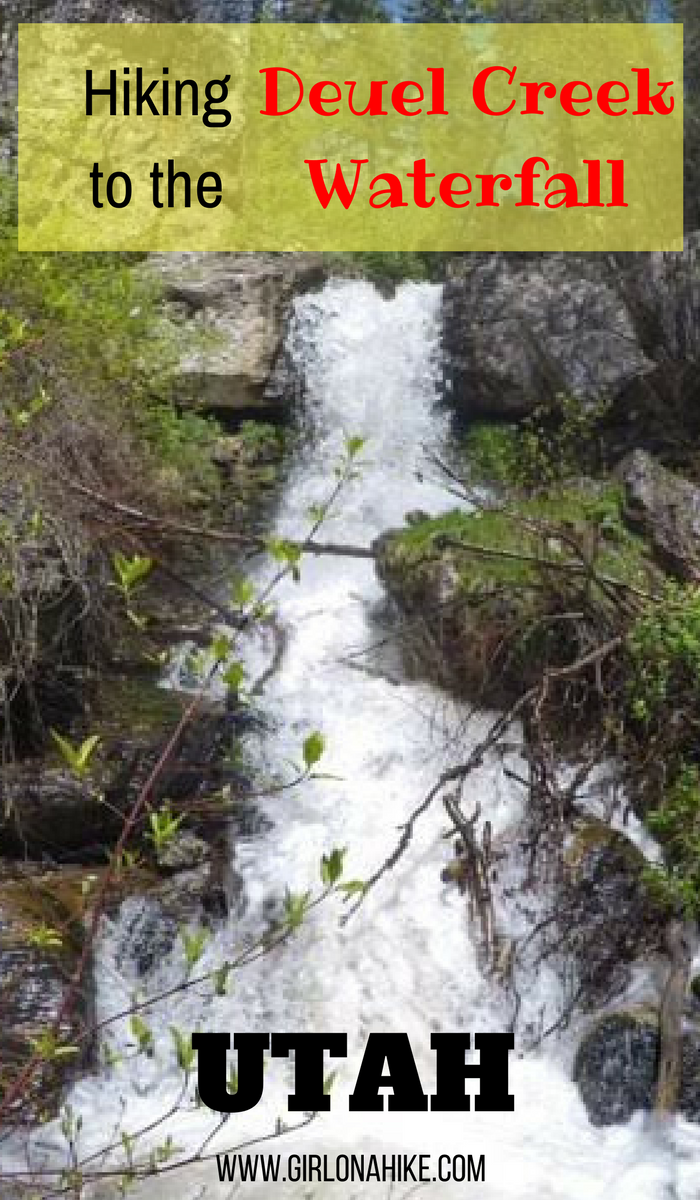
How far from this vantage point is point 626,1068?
5020 millimetres

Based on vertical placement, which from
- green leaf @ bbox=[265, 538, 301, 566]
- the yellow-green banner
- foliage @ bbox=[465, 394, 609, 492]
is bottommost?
green leaf @ bbox=[265, 538, 301, 566]

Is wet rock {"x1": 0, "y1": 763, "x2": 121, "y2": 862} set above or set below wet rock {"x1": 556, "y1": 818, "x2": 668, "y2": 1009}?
above

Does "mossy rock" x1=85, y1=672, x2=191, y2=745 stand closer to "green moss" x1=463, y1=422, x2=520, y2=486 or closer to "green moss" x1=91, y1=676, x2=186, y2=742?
"green moss" x1=91, y1=676, x2=186, y2=742

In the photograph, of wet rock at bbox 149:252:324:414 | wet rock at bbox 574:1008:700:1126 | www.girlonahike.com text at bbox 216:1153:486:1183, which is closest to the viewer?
www.girlonahike.com text at bbox 216:1153:486:1183

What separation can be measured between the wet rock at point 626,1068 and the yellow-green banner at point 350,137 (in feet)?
23.8

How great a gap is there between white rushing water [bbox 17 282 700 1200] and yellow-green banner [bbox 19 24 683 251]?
4450 mm

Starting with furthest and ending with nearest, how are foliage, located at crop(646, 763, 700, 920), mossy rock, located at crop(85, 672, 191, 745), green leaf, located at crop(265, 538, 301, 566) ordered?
mossy rock, located at crop(85, 672, 191, 745) → foliage, located at crop(646, 763, 700, 920) → green leaf, located at crop(265, 538, 301, 566)

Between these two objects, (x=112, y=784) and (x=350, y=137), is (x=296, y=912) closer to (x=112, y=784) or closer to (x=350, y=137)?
(x=112, y=784)

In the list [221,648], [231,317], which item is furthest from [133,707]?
[231,317]

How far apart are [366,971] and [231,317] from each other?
697 centimetres

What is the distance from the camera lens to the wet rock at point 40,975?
4.92 metres

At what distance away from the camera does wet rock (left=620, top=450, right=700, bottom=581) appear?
819cm

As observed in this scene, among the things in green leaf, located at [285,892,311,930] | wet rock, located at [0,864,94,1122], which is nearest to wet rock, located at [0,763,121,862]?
wet rock, located at [0,864,94,1122]

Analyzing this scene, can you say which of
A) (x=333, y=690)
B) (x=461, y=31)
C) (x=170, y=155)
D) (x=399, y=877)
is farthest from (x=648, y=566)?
(x=461, y=31)
